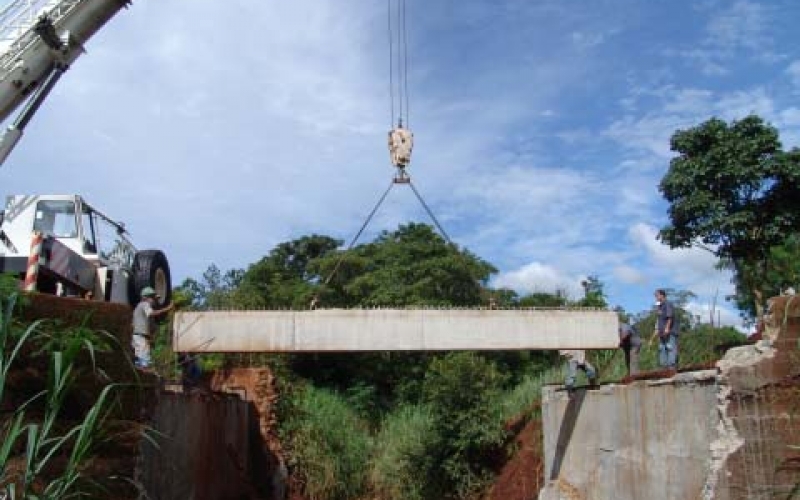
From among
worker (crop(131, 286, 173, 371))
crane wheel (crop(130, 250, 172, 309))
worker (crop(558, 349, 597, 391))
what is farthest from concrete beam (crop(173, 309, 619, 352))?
worker (crop(131, 286, 173, 371))

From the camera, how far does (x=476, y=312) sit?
42.1 ft

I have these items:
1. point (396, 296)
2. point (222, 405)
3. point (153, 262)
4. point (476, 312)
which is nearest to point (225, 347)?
point (222, 405)

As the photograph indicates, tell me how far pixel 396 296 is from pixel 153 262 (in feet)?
38.9

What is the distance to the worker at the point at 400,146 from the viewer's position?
13391 mm

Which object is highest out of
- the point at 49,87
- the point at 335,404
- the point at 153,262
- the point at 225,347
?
the point at 49,87

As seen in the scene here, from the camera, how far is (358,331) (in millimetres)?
12758

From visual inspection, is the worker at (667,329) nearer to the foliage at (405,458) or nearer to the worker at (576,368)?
the worker at (576,368)

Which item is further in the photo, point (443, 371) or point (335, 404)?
point (335, 404)

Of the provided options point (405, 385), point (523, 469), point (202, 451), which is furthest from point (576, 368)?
point (405, 385)

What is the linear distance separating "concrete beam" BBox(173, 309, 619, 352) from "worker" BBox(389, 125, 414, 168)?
2577 mm

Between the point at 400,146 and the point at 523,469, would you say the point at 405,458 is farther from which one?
the point at 400,146

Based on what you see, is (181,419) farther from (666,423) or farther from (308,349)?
(666,423)

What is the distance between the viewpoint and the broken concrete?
23.2 feet

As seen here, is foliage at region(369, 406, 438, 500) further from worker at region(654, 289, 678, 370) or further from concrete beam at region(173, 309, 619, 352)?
worker at region(654, 289, 678, 370)
